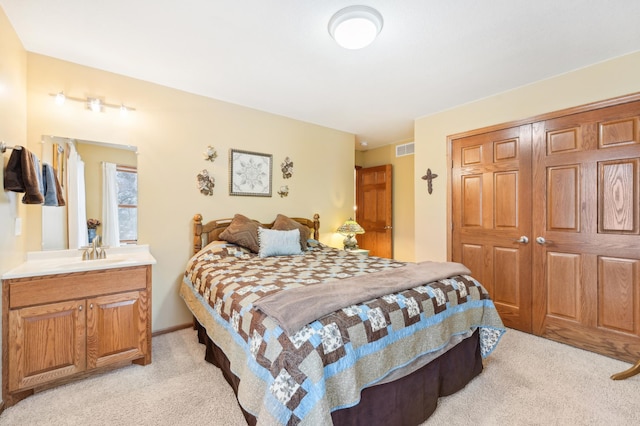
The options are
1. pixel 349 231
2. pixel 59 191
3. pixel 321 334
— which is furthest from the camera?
pixel 349 231

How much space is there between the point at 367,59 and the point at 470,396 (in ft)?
8.61

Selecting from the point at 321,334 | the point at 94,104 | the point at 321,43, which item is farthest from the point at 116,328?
the point at 321,43

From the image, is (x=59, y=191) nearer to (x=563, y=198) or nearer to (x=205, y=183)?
(x=205, y=183)

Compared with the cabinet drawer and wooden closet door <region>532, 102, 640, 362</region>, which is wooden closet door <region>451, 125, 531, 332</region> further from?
the cabinet drawer

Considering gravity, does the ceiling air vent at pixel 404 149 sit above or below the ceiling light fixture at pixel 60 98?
above

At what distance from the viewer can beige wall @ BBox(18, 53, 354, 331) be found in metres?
2.41

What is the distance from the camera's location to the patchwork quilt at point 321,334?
3.71ft

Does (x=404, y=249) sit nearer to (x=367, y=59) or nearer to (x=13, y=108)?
(x=367, y=59)

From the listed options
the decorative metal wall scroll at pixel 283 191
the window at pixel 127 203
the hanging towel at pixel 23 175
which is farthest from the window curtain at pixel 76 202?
the decorative metal wall scroll at pixel 283 191

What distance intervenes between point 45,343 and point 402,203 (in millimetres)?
4690

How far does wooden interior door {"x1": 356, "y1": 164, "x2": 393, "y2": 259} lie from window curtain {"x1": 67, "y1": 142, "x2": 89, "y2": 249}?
4.11 meters

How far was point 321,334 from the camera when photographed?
1.22 meters

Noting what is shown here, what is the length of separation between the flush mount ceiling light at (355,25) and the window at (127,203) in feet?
7.38

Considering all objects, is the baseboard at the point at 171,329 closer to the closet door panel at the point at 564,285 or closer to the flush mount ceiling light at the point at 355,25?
the flush mount ceiling light at the point at 355,25
